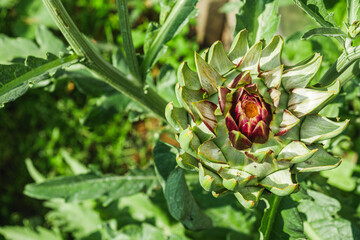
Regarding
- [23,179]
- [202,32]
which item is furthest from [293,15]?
[23,179]

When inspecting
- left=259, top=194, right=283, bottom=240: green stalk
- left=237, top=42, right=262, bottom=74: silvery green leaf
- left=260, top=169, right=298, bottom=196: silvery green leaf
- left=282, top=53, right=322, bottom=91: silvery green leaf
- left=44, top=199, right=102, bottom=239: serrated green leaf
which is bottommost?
left=44, top=199, right=102, bottom=239: serrated green leaf

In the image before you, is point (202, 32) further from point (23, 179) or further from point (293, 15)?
point (23, 179)

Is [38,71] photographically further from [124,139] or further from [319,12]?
[124,139]

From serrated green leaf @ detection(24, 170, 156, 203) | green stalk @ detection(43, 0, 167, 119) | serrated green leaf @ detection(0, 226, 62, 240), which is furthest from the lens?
serrated green leaf @ detection(0, 226, 62, 240)

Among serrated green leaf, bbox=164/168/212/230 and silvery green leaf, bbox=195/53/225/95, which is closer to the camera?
Result: silvery green leaf, bbox=195/53/225/95

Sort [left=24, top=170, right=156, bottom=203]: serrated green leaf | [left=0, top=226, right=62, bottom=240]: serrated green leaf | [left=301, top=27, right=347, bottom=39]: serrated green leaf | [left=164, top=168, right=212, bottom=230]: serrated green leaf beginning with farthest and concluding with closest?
[left=0, top=226, right=62, bottom=240]: serrated green leaf → [left=24, top=170, right=156, bottom=203]: serrated green leaf → [left=164, top=168, right=212, bottom=230]: serrated green leaf → [left=301, top=27, right=347, bottom=39]: serrated green leaf

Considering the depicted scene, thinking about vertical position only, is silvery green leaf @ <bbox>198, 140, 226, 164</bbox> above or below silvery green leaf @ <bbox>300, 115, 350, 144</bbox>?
below

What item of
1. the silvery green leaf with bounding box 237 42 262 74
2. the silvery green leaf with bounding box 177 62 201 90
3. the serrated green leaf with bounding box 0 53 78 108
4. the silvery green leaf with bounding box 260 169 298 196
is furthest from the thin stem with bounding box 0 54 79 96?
the silvery green leaf with bounding box 260 169 298 196

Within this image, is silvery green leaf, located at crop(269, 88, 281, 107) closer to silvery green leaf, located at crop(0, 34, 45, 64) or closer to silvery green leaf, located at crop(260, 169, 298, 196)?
silvery green leaf, located at crop(260, 169, 298, 196)

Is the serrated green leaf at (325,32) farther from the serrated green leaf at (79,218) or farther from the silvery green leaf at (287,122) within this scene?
the serrated green leaf at (79,218)
